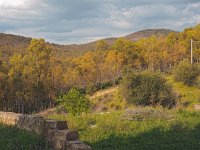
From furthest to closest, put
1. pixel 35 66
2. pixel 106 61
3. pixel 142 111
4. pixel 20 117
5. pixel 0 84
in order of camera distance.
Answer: pixel 106 61 → pixel 35 66 → pixel 0 84 → pixel 142 111 → pixel 20 117

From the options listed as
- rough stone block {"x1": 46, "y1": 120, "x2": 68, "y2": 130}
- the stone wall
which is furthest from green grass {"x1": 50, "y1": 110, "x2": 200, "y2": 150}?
the stone wall

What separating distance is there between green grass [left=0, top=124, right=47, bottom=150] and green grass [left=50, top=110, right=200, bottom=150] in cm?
167

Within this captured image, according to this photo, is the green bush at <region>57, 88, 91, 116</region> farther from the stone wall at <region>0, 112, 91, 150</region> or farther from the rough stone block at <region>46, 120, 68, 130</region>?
the rough stone block at <region>46, 120, 68, 130</region>

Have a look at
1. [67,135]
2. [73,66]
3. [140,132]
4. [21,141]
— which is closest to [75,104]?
[140,132]

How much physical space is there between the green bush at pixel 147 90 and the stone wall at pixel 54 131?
1751cm

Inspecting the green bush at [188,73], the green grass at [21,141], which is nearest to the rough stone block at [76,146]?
the green grass at [21,141]

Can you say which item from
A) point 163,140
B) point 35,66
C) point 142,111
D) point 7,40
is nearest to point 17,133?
point 163,140

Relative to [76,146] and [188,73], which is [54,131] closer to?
[76,146]

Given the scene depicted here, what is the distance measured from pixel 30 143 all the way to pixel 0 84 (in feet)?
166

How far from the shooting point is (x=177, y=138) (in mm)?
11453

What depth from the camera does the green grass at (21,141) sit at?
31.1ft

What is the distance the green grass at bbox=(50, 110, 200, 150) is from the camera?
10711 millimetres

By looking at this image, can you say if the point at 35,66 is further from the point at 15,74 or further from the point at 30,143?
the point at 30,143

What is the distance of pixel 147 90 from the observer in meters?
A: 29.9
